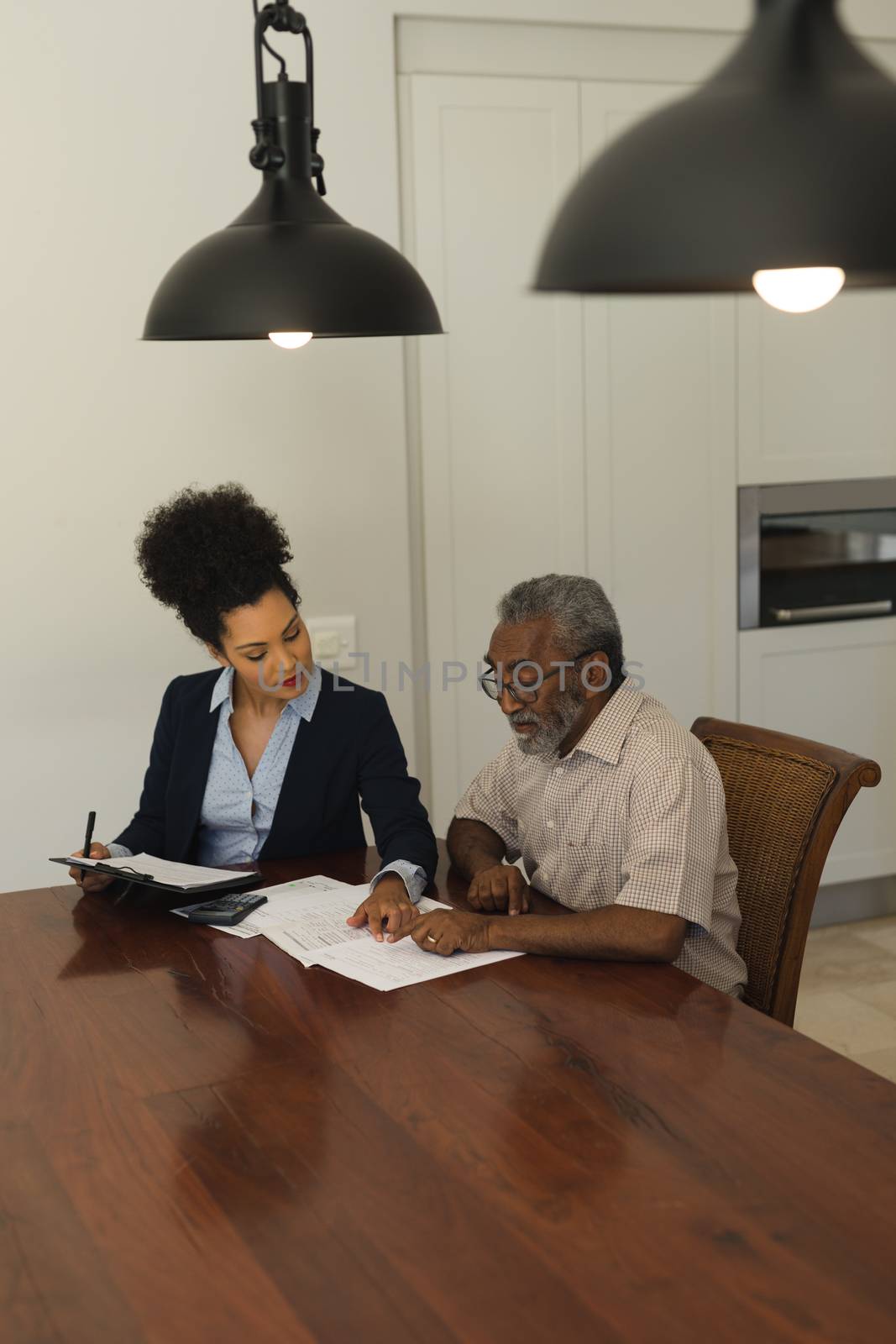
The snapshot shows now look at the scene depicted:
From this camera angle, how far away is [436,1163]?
1.27 meters

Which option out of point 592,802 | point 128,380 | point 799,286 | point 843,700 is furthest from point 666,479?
point 799,286

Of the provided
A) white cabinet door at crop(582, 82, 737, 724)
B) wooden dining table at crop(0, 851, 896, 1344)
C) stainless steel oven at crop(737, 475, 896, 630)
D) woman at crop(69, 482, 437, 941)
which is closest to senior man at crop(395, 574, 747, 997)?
wooden dining table at crop(0, 851, 896, 1344)

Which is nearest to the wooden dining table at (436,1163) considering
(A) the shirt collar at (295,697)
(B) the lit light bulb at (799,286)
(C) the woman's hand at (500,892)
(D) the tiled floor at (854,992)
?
(C) the woman's hand at (500,892)

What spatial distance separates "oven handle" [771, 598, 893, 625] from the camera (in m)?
3.73

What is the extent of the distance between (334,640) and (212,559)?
3.25ft

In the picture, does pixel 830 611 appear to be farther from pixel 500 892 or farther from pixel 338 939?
pixel 338 939

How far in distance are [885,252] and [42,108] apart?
250 cm

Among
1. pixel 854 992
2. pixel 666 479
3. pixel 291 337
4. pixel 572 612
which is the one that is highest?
pixel 291 337

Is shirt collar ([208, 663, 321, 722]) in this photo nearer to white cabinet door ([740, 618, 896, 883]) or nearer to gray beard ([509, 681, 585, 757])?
gray beard ([509, 681, 585, 757])

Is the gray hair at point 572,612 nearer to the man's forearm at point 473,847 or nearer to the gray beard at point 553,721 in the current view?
the gray beard at point 553,721

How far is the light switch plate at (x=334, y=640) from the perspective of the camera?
3.24m

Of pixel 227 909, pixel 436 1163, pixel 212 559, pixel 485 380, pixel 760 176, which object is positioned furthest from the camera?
A: pixel 485 380

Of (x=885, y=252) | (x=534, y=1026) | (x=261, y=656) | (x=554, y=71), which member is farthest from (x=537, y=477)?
(x=885, y=252)

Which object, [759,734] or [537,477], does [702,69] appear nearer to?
[537,477]
